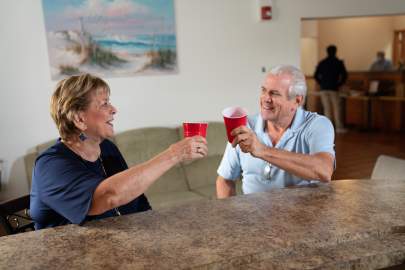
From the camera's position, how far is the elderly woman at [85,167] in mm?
1203

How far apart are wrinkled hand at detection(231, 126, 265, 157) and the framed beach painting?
2.36m

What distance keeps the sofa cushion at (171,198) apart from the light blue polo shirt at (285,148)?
1168 millimetres

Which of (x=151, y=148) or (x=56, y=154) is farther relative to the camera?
(x=151, y=148)

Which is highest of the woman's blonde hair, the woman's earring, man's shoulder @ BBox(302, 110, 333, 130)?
the woman's blonde hair

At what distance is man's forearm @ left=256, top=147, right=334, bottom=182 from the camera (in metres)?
1.50

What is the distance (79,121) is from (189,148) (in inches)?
16.8

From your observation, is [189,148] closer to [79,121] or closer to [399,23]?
[79,121]

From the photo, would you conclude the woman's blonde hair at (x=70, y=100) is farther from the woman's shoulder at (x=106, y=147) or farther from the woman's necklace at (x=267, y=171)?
the woman's necklace at (x=267, y=171)

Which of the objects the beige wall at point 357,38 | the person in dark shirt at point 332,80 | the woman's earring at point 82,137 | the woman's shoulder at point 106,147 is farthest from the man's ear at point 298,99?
the beige wall at point 357,38

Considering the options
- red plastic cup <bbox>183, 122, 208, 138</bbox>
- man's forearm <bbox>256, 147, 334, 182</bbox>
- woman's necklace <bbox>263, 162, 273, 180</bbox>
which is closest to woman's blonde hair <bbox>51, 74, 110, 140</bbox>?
red plastic cup <bbox>183, 122, 208, 138</bbox>

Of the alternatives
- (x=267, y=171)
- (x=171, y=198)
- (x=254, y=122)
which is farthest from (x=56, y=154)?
(x=171, y=198)

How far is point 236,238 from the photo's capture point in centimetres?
108

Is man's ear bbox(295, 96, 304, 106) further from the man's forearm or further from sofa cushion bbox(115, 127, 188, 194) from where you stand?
sofa cushion bbox(115, 127, 188, 194)

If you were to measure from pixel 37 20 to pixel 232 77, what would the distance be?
6.10 ft
